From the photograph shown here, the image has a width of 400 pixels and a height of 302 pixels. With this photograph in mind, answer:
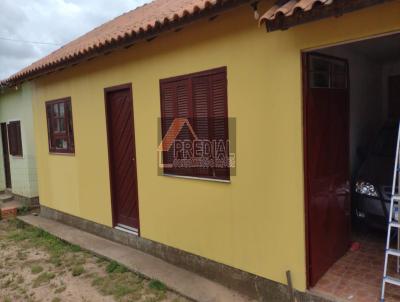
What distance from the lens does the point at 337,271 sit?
4.31 metres

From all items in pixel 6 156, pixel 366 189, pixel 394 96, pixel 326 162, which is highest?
pixel 394 96

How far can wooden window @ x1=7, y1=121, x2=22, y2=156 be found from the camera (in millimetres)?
10797

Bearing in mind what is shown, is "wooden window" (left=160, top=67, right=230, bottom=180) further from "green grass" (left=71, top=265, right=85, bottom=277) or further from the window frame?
the window frame

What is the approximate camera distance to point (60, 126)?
26.2 ft

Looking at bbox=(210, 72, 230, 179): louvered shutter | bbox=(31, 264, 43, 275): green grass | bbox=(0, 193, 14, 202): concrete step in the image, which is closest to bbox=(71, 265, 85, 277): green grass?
bbox=(31, 264, 43, 275): green grass

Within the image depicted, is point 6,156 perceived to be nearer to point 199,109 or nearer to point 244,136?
point 199,109

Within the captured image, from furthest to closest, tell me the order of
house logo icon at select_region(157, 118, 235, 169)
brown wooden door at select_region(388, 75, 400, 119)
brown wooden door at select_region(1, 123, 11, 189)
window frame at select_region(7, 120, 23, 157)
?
brown wooden door at select_region(1, 123, 11, 189)
window frame at select_region(7, 120, 23, 157)
brown wooden door at select_region(388, 75, 400, 119)
house logo icon at select_region(157, 118, 235, 169)

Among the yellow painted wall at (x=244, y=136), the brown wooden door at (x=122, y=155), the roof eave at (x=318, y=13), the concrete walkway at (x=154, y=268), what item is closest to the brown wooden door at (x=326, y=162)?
the yellow painted wall at (x=244, y=136)

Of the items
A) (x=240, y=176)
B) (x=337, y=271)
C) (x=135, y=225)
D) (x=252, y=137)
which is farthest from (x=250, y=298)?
(x=135, y=225)

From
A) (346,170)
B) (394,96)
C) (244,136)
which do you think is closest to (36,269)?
(244,136)

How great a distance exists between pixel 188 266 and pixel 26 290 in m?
2.46

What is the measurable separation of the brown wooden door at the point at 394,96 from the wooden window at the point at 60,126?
699cm

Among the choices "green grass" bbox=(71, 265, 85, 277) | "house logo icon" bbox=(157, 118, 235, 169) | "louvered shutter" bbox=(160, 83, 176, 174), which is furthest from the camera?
"green grass" bbox=(71, 265, 85, 277)

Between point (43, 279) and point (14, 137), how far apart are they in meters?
7.35
